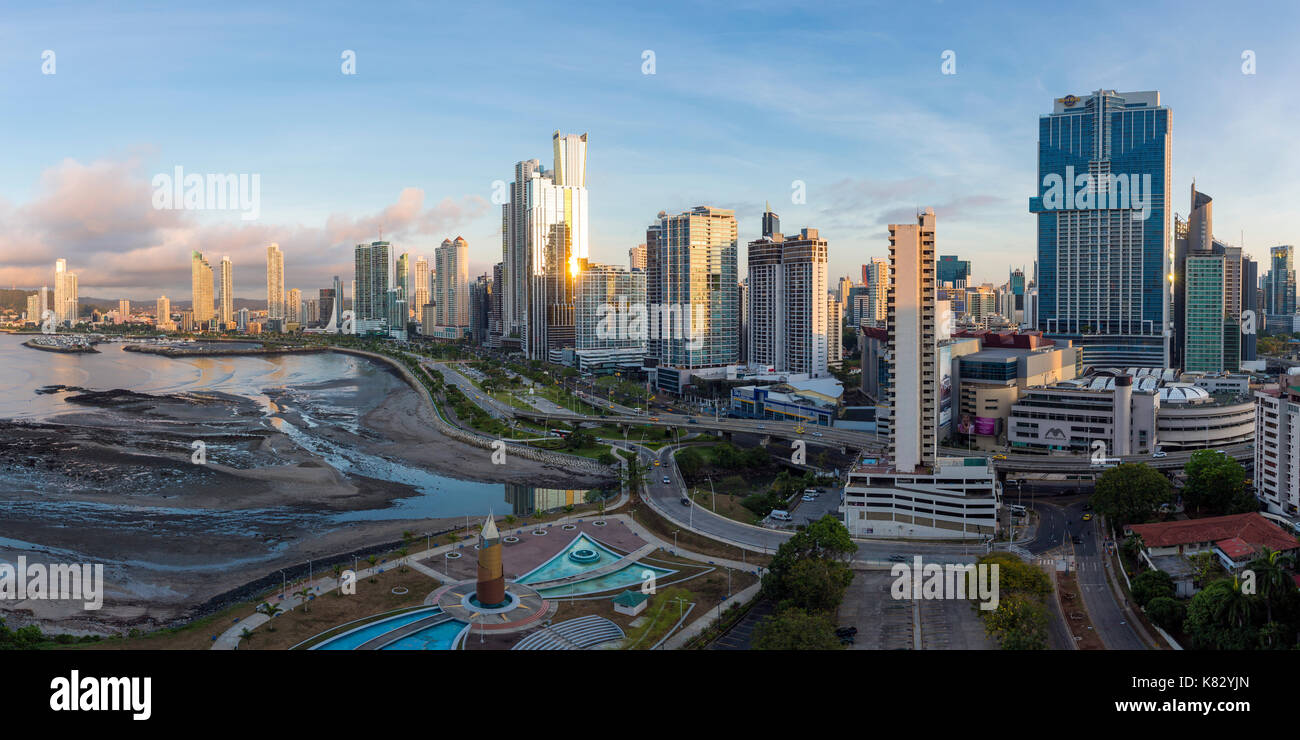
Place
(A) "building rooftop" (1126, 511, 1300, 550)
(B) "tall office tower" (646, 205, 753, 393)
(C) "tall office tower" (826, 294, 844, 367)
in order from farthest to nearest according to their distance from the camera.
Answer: (C) "tall office tower" (826, 294, 844, 367) → (B) "tall office tower" (646, 205, 753, 393) → (A) "building rooftop" (1126, 511, 1300, 550)

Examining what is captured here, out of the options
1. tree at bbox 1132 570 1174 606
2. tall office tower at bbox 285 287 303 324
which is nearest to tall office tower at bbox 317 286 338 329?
tall office tower at bbox 285 287 303 324

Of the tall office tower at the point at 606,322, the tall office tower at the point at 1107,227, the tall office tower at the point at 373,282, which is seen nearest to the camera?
the tall office tower at the point at 1107,227

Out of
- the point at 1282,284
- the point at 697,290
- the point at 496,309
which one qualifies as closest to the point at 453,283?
the point at 496,309

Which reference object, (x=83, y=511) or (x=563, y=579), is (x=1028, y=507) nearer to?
(x=563, y=579)

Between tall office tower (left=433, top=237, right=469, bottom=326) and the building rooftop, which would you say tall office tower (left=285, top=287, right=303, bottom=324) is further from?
the building rooftop

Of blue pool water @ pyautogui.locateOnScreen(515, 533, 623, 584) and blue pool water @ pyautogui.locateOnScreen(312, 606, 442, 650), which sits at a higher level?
blue pool water @ pyautogui.locateOnScreen(515, 533, 623, 584)

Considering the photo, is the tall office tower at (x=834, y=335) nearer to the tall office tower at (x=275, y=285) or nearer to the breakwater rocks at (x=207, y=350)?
the breakwater rocks at (x=207, y=350)

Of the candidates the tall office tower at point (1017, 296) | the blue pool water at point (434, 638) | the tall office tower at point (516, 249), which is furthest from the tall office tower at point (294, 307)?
the blue pool water at point (434, 638)

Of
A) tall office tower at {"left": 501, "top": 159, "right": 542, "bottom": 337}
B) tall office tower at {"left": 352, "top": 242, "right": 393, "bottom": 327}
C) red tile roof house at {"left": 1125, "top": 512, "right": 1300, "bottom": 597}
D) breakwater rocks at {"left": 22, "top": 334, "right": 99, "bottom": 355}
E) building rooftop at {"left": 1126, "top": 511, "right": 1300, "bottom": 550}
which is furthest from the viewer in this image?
tall office tower at {"left": 352, "top": 242, "right": 393, "bottom": 327}
